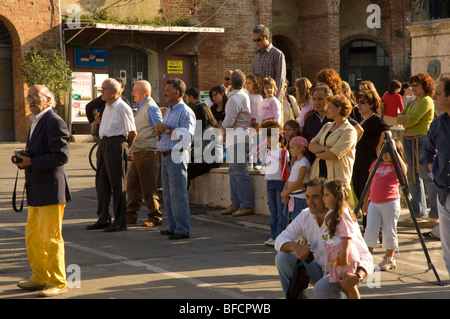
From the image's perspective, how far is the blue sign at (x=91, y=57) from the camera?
81.8 feet

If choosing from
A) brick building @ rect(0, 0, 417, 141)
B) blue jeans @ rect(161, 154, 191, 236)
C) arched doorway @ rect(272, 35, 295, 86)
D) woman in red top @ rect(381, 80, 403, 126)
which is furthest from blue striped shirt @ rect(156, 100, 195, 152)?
arched doorway @ rect(272, 35, 295, 86)

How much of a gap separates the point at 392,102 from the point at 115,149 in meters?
7.24

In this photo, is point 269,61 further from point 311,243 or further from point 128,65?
point 128,65

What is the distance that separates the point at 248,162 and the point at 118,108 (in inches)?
98.8

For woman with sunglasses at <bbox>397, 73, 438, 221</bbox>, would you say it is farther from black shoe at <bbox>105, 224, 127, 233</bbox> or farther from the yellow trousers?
the yellow trousers

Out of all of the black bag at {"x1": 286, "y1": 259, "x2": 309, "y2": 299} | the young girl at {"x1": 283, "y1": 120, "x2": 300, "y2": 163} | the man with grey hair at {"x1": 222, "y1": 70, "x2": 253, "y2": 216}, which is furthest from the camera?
the man with grey hair at {"x1": 222, "y1": 70, "x2": 253, "y2": 216}

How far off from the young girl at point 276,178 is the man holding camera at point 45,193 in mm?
2935

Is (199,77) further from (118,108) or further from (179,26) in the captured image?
(118,108)

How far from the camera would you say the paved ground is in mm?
6922

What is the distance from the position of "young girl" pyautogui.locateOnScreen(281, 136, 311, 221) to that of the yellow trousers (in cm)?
275

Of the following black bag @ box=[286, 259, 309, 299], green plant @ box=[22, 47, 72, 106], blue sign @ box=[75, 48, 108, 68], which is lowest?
black bag @ box=[286, 259, 309, 299]

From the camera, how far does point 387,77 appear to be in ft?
110

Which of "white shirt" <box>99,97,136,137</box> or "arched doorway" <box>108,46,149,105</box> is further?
"arched doorway" <box>108,46,149,105</box>
